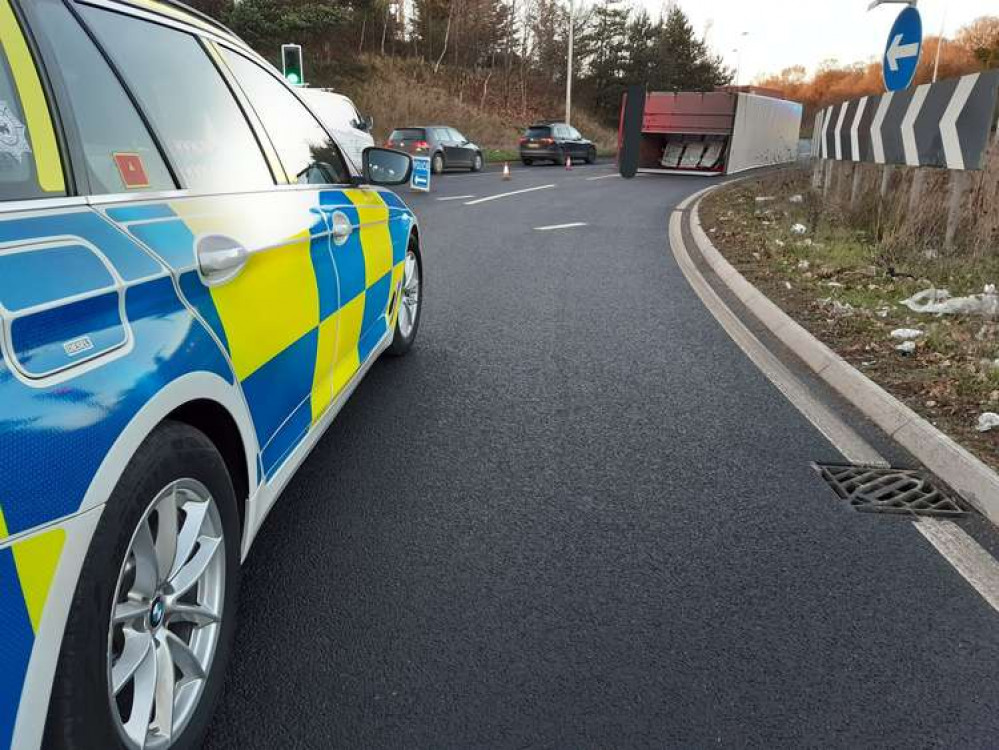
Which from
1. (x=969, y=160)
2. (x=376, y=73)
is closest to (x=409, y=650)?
(x=969, y=160)

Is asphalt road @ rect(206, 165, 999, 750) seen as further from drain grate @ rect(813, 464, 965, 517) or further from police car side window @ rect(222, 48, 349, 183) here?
police car side window @ rect(222, 48, 349, 183)

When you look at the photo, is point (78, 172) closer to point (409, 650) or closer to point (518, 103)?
point (409, 650)

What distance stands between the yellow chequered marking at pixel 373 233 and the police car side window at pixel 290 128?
0.50ft

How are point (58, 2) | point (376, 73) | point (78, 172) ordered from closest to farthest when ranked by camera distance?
1. point (78, 172)
2. point (58, 2)
3. point (376, 73)

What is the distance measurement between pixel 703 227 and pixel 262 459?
1034cm

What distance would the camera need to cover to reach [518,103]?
50.8 metres

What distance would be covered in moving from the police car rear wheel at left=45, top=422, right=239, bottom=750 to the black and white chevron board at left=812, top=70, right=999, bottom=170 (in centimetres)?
732

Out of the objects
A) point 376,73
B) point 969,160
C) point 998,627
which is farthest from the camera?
point 376,73

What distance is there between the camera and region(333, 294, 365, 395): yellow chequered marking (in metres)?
3.24

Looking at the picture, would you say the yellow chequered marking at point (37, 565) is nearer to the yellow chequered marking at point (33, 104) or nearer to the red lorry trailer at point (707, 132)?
the yellow chequered marking at point (33, 104)

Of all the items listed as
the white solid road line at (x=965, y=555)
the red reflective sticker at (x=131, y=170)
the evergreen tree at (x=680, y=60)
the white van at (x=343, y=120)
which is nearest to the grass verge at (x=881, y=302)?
the white solid road line at (x=965, y=555)

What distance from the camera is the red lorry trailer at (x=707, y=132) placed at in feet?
72.6

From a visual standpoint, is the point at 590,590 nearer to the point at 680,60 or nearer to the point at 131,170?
the point at 131,170

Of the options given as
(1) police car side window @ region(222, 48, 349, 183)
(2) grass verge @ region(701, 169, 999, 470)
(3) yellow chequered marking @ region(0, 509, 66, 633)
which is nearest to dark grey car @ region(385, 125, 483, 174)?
(2) grass verge @ region(701, 169, 999, 470)
